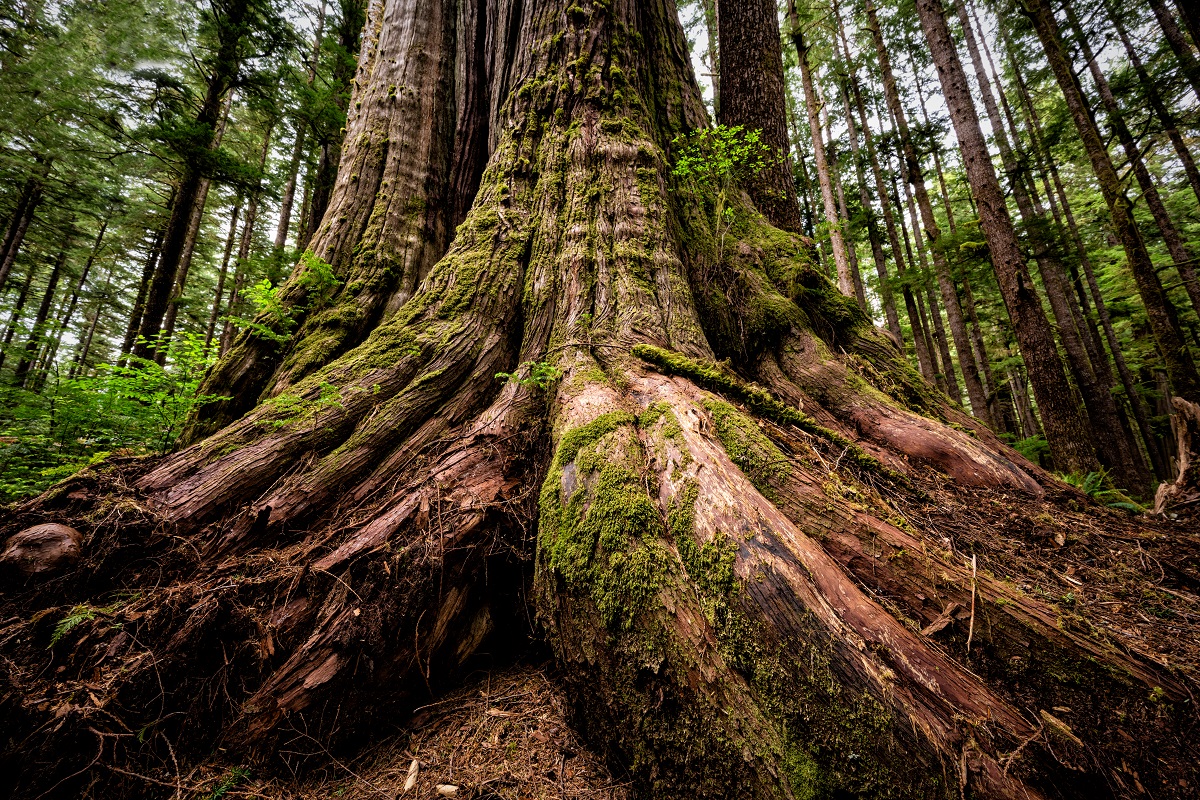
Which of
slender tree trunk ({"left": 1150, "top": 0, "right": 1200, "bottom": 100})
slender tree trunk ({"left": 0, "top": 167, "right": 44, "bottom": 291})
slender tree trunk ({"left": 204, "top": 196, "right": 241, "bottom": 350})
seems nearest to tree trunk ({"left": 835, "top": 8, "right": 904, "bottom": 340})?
slender tree trunk ({"left": 1150, "top": 0, "right": 1200, "bottom": 100})

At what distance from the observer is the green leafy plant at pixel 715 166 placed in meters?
3.82

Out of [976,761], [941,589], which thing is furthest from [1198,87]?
[976,761]

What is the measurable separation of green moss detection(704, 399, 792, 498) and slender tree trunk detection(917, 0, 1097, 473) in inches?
249

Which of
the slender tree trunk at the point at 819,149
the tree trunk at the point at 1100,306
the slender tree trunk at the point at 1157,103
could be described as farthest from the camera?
the tree trunk at the point at 1100,306

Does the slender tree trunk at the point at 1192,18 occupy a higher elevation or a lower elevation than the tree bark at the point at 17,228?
lower

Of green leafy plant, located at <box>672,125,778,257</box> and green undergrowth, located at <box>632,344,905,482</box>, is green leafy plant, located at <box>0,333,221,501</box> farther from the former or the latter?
green leafy plant, located at <box>672,125,778,257</box>

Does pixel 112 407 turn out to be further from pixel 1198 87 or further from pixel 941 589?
pixel 1198 87

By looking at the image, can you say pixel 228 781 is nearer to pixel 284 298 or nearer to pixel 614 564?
pixel 614 564

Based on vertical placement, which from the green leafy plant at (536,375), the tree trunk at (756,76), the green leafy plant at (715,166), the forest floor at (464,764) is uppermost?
the tree trunk at (756,76)

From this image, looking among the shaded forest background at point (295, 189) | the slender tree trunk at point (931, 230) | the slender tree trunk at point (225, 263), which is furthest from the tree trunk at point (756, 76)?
the slender tree trunk at point (225, 263)

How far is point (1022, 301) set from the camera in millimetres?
5789

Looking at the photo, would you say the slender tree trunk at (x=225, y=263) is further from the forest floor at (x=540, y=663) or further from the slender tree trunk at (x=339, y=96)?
the forest floor at (x=540, y=663)

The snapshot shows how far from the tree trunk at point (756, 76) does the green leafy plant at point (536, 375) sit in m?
4.02

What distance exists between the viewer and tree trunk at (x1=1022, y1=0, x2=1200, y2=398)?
19.3 ft
